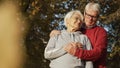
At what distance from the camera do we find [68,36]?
16.5 ft

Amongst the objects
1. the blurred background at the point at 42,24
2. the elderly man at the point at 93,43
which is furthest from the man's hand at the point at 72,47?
the blurred background at the point at 42,24

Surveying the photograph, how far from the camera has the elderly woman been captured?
16.2 ft

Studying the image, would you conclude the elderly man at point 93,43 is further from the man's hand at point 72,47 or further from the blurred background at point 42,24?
the blurred background at point 42,24

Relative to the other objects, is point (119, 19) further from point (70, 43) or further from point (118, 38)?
point (70, 43)

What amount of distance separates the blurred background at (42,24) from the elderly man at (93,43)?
21.5 metres

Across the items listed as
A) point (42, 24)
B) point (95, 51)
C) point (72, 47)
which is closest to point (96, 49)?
point (95, 51)

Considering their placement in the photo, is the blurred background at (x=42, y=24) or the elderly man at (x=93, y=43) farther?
the blurred background at (x=42, y=24)

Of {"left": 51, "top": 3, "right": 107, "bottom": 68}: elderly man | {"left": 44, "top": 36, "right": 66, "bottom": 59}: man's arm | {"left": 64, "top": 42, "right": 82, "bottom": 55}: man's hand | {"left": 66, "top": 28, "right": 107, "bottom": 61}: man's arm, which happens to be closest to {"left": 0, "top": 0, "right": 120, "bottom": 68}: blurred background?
{"left": 51, "top": 3, "right": 107, "bottom": 68}: elderly man

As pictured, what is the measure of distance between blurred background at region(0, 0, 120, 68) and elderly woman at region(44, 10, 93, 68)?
2179 centimetres

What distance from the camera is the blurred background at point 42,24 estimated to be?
27.4 m

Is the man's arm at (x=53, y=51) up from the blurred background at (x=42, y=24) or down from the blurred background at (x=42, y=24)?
up

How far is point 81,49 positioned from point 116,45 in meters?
23.3

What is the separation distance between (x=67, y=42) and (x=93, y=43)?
0.32 meters

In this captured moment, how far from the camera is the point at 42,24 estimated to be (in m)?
28.7
